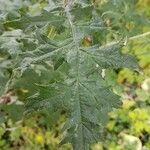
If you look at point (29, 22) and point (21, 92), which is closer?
point (29, 22)

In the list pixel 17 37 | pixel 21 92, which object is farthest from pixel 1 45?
pixel 21 92

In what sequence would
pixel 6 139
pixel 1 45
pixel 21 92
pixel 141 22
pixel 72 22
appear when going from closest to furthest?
pixel 72 22 → pixel 1 45 → pixel 141 22 → pixel 21 92 → pixel 6 139

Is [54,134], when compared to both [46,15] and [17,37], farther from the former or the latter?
[46,15]

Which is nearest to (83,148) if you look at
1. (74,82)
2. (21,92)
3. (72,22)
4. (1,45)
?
(74,82)

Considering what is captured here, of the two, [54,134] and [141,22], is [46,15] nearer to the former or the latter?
[141,22]

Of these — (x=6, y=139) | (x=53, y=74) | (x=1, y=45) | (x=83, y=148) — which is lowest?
(x=6, y=139)

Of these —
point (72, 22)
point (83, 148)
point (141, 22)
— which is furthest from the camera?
point (141, 22)

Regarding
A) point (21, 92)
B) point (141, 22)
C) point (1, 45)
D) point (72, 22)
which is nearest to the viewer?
point (72, 22)

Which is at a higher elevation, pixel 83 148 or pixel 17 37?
pixel 17 37

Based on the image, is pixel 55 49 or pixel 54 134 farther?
pixel 54 134
